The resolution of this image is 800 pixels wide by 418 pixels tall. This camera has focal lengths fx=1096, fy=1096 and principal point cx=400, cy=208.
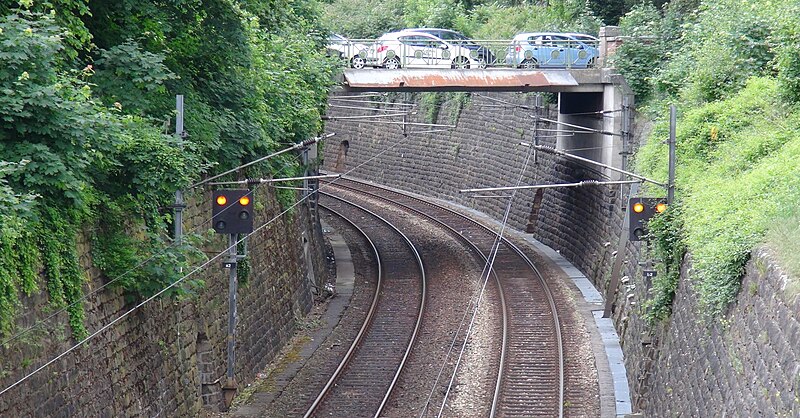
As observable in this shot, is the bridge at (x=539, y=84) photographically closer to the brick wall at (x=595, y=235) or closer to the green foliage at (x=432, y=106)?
the brick wall at (x=595, y=235)

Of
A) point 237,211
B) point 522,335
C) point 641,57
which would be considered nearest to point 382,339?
point 522,335

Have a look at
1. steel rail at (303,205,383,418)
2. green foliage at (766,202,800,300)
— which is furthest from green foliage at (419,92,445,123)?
green foliage at (766,202,800,300)

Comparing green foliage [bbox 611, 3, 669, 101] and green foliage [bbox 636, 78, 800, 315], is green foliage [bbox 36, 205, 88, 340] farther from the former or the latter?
green foliage [bbox 611, 3, 669, 101]

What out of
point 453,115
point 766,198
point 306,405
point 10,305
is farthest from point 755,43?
point 453,115

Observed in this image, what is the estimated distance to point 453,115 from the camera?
42.8 meters

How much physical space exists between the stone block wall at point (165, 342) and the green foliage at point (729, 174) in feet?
23.4

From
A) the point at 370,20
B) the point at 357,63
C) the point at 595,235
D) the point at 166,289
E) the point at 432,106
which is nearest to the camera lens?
the point at 166,289

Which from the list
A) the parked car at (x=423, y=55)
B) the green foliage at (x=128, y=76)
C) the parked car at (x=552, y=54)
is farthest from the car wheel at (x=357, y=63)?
the green foliage at (x=128, y=76)

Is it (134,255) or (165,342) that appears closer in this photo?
(134,255)

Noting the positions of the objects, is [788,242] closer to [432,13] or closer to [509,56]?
[509,56]

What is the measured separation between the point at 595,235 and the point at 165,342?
16.0 m

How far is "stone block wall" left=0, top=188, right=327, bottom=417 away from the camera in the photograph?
1141 centimetres

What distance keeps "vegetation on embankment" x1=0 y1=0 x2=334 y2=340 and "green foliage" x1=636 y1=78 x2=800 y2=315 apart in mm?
6620

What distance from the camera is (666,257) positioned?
1684 centimetres
